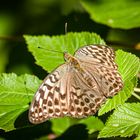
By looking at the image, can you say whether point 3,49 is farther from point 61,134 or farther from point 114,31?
point 61,134

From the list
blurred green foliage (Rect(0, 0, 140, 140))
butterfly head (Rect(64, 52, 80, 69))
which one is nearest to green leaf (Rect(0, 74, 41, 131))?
blurred green foliage (Rect(0, 0, 140, 140))

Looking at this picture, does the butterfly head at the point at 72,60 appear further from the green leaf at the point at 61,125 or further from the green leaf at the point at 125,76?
the green leaf at the point at 61,125

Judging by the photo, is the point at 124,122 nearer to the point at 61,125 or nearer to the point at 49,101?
the point at 49,101

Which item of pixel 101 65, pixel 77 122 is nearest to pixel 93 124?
pixel 77 122

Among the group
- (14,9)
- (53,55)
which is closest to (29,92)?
(53,55)

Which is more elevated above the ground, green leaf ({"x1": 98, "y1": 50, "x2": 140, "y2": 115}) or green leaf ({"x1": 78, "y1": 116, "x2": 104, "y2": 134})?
green leaf ({"x1": 98, "y1": 50, "x2": 140, "y2": 115})

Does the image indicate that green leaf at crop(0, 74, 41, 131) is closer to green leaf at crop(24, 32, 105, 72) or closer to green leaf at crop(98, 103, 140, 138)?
green leaf at crop(24, 32, 105, 72)
